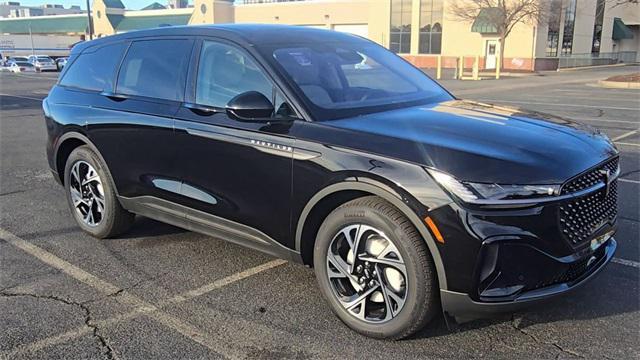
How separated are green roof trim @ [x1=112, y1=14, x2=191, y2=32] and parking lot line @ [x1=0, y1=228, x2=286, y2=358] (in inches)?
3012

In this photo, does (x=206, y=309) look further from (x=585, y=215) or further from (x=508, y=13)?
(x=508, y=13)

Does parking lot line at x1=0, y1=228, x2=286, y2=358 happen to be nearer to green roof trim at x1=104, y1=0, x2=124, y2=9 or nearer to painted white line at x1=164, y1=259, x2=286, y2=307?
painted white line at x1=164, y1=259, x2=286, y2=307

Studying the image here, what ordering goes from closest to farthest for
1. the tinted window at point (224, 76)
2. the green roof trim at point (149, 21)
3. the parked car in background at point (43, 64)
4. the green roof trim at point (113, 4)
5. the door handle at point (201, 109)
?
the tinted window at point (224, 76) < the door handle at point (201, 109) < the parked car in background at point (43, 64) < the green roof trim at point (149, 21) < the green roof trim at point (113, 4)

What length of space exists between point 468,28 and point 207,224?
1952 inches

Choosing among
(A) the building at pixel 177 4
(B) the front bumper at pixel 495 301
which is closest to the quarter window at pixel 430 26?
(B) the front bumper at pixel 495 301

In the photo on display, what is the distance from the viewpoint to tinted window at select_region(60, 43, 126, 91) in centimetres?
487

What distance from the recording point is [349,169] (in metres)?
3.20

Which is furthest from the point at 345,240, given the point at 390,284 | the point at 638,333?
the point at 638,333

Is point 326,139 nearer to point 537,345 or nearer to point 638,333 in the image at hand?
point 537,345

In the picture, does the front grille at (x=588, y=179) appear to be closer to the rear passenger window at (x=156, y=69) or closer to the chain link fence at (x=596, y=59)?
the rear passenger window at (x=156, y=69)

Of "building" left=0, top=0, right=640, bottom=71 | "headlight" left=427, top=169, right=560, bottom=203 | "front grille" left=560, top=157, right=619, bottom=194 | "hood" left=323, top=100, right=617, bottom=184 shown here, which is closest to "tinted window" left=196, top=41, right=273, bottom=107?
"hood" left=323, top=100, right=617, bottom=184

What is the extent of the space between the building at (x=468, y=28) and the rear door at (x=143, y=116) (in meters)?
36.8

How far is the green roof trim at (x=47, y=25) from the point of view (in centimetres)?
9243

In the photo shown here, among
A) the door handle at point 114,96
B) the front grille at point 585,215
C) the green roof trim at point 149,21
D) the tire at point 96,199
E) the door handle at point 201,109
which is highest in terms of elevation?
the green roof trim at point 149,21
